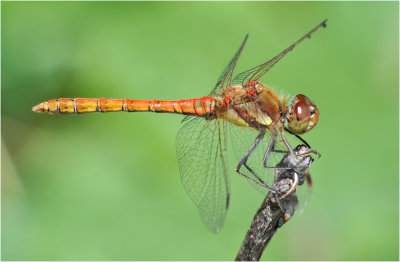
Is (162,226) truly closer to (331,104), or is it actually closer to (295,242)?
(295,242)

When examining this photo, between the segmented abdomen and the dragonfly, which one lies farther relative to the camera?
the segmented abdomen

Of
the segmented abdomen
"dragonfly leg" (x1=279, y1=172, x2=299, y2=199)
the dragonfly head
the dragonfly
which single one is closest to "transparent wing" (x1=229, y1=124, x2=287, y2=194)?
the dragonfly

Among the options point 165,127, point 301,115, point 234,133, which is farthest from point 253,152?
point 165,127

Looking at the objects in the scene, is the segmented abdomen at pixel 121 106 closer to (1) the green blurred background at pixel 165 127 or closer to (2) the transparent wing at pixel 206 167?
(2) the transparent wing at pixel 206 167

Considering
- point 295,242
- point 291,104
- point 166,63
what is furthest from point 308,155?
point 166,63

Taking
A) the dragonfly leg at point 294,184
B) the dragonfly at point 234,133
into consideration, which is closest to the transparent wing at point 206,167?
the dragonfly at point 234,133

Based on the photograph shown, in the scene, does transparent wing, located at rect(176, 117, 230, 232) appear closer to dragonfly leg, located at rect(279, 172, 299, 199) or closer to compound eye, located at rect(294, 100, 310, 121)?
compound eye, located at rect(294, 100, 310, 121)
